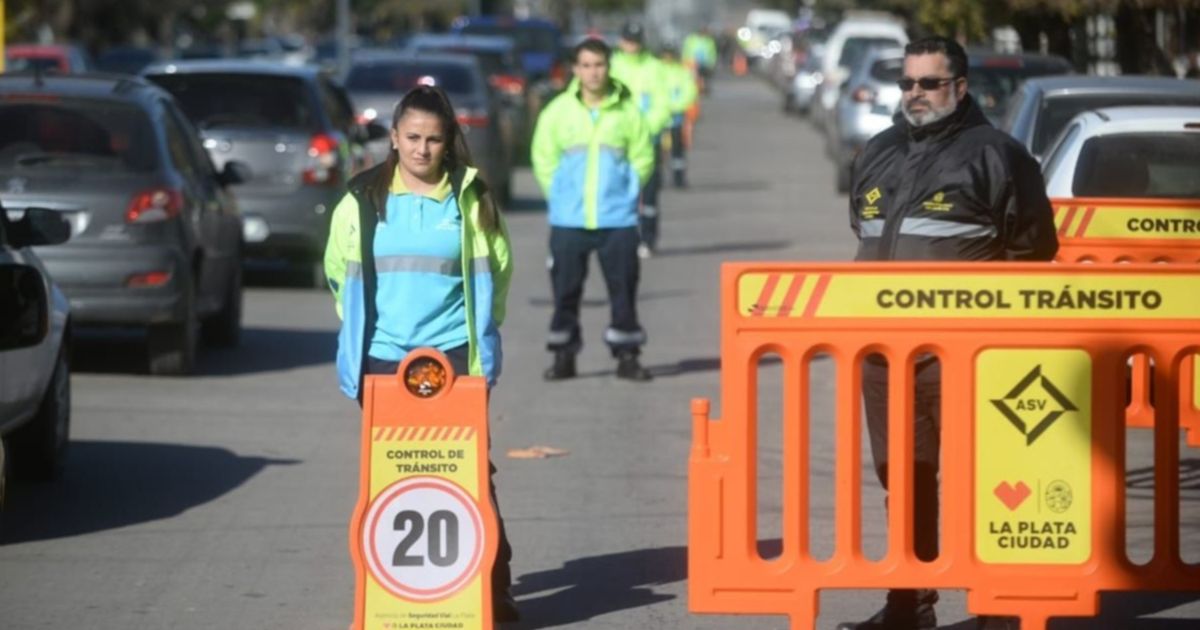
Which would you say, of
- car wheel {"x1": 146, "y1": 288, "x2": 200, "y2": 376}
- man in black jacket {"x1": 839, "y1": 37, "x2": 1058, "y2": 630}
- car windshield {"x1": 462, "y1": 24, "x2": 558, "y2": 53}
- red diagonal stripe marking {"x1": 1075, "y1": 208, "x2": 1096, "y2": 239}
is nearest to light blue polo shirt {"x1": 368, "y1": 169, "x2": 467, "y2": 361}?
man in black jacket {"x1": 839, "y1": 37, "x2": 1058, "y2": 630}

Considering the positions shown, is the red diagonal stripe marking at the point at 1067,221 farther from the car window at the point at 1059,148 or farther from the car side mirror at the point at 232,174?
the car side mirror at the point at 232,174

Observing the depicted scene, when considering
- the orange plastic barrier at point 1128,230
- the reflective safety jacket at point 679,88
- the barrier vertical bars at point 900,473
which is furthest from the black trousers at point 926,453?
the reflective safety jacket at point 679,88

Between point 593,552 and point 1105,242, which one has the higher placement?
point 1105,242

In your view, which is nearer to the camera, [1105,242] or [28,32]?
[1105,242]

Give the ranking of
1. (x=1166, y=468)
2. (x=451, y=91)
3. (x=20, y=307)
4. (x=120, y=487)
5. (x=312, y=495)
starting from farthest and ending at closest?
(x=451, y=91) → (x=120, y=487) → (x=312, y=495) → (x=20, y=307) → (x=1166, y=468)

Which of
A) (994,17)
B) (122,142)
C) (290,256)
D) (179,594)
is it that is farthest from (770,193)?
(179,594)

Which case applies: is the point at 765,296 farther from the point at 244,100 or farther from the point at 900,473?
the point at 244,100

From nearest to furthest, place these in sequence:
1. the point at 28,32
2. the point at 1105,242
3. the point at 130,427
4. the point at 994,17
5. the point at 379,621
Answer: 1. the point at 379,621
2. the point at 1105,242
3. the point at 130,427
4. the point at 994,17
5. the point at 28,32

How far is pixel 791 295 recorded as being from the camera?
6.73 metres

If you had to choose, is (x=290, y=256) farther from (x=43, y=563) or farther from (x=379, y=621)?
(x=379, y=621)

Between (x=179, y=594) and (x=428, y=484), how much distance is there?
5.11 feet

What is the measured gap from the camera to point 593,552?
881 centimetres

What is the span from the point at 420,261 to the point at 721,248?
15.4 m

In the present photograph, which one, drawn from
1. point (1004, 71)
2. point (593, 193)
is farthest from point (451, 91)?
point (593, 193)
